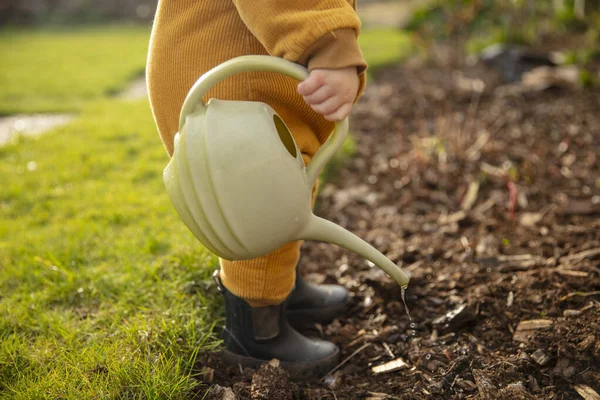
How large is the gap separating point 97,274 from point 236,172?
1101 mm

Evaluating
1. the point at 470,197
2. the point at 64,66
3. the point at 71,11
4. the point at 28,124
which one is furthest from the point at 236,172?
the point at 71,11

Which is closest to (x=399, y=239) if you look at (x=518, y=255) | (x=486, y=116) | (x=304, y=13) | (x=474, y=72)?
(x=518, y=255)

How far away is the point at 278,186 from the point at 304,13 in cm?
34

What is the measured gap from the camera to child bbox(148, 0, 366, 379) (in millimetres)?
1117

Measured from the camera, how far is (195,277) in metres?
1.87

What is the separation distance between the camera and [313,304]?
1.81m

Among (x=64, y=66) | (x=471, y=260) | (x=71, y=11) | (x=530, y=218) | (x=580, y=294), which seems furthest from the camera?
(x=71, y=11)

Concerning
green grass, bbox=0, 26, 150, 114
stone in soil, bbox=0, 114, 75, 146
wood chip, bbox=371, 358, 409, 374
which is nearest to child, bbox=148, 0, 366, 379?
wood chip, bbox=371, 358, 409, 374

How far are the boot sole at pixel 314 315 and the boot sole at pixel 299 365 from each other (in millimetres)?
228

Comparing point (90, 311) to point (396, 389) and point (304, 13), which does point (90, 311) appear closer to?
point (396, 389)

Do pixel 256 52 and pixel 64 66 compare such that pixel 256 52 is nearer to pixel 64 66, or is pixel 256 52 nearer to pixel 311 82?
pixel 311 82

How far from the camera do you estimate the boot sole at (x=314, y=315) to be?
1.81m

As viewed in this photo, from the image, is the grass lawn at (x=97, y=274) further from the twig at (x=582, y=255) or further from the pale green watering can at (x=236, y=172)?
the twig at (x=582, y=255)

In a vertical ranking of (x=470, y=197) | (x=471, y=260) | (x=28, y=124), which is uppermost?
(x=471, y=260)
